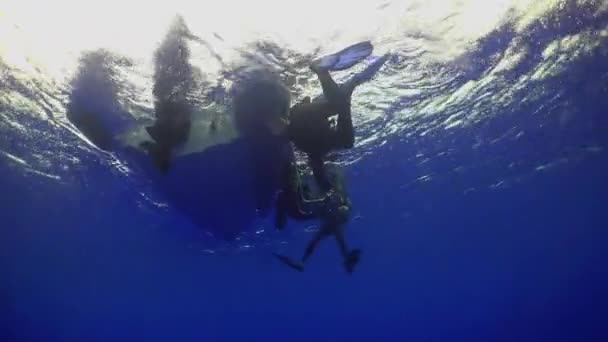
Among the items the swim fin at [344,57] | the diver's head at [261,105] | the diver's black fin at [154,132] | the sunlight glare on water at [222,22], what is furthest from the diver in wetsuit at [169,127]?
the swim fin at [344,57]

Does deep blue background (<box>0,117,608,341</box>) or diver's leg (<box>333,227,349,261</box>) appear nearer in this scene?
diver's leg (<box>333,227,349,261</box>)

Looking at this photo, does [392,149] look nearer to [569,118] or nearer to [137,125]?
[569,118]

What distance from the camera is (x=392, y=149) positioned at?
19.3 m

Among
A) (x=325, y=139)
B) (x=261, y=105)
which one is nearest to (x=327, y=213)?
(x=325, y=139)

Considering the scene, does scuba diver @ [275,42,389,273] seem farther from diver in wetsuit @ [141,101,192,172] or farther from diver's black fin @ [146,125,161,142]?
diver's black fin @ [146,125,161,142]

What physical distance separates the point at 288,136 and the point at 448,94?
7095 millimetres

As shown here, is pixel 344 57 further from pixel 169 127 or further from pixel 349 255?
pixel 169 127

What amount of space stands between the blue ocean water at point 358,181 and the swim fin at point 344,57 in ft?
3.59

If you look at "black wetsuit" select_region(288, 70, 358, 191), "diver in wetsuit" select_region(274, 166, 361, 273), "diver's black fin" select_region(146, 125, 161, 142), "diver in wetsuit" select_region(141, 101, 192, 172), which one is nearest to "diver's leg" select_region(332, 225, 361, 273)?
"diver in wetsuit" select_region(274, 166, 361, 273)

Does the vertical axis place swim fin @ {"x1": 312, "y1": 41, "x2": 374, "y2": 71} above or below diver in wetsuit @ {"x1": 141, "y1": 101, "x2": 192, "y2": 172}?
below

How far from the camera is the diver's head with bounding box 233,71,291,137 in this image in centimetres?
1005

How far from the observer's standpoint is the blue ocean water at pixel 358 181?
36.7ft

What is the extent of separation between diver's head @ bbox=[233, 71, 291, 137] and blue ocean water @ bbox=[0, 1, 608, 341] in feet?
1.28

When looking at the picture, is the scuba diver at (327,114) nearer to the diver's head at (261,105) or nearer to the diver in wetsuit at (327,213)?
the diver's head at (261,105)
